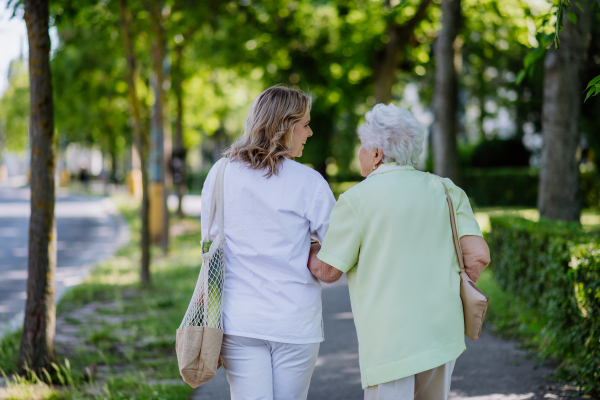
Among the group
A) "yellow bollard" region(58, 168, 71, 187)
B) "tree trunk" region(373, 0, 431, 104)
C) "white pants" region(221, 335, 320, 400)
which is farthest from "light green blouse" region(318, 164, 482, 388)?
"yellow bollard" region(58, 168, 71, 187)

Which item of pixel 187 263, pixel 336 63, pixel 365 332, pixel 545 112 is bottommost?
pixel 187 263

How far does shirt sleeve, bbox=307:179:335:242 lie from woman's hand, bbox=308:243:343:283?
108 millimetres

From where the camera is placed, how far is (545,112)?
744 centimetres

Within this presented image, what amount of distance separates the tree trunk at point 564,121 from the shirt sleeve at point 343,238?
570 centimetres

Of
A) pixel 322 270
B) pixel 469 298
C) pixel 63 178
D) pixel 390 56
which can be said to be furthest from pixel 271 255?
pixel 63 178

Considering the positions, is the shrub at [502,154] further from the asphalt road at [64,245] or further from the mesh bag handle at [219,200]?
the mesh bag handle at [219,200]

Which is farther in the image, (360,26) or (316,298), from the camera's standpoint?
(360,26)

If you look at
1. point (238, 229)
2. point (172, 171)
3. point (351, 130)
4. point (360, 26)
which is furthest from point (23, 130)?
point (238, 229)

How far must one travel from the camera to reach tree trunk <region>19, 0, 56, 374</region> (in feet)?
15.6

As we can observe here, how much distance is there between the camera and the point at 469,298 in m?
2.51

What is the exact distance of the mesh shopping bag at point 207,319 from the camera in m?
2.55

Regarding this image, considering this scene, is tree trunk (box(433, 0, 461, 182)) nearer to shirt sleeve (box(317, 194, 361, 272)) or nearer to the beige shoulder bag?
the beige shoulder bag

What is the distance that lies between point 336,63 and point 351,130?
43.7 ft

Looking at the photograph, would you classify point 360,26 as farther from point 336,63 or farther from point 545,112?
point 545,112
